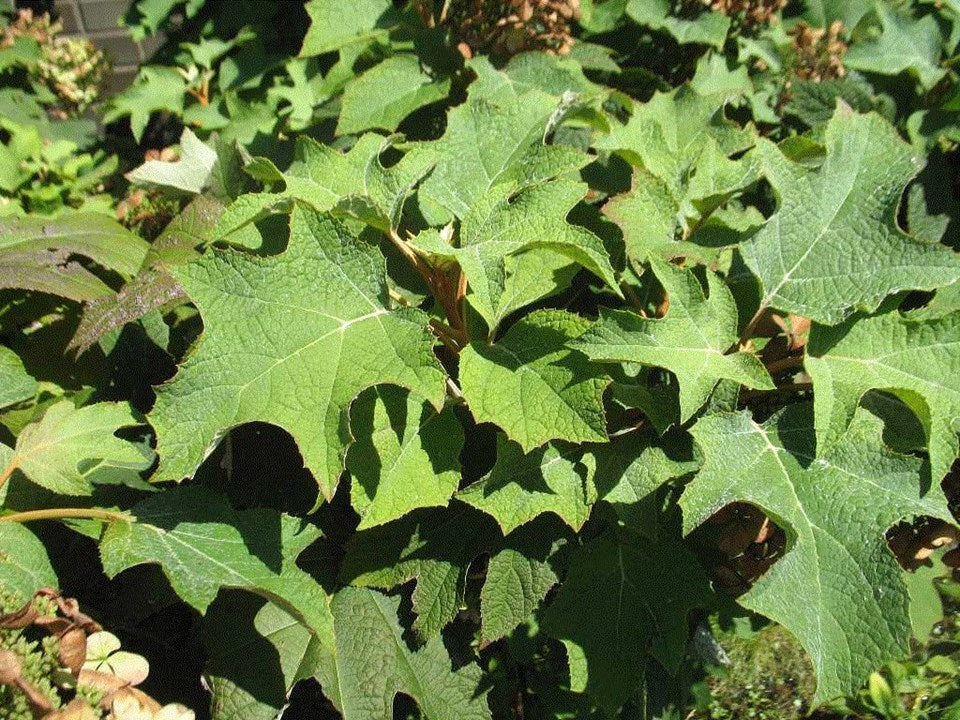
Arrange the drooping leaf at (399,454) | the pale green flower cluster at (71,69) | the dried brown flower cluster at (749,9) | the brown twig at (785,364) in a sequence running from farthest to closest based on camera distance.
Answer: the pale green flower cluster at (71,69)
the dried brown flower cluster at (749,9)
the brown twig at (785,364)
the drooping leaf at (399,454)

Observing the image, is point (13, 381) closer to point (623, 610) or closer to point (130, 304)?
point (130, 304)

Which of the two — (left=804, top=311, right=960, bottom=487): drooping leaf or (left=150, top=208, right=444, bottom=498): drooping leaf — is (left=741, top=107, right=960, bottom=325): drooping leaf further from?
(left=150, top=208, right=444, bottom=498): drooping leaf

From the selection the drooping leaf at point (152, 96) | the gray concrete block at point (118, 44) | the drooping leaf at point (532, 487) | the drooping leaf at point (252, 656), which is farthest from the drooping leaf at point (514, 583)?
the gray concrete block at point (118, 44)

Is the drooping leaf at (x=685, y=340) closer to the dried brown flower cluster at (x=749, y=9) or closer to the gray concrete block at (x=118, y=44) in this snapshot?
the dried brown flower cluster at (x=749, y=9)

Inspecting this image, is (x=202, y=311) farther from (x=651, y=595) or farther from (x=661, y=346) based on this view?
(x=651, y=595)

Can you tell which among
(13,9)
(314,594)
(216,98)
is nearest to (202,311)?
(314,594)

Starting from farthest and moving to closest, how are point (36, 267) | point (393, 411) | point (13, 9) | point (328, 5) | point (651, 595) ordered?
point (13, 9) → point (328, 5) → point (36, 267) → point (651, 595) → point (393, 411)
